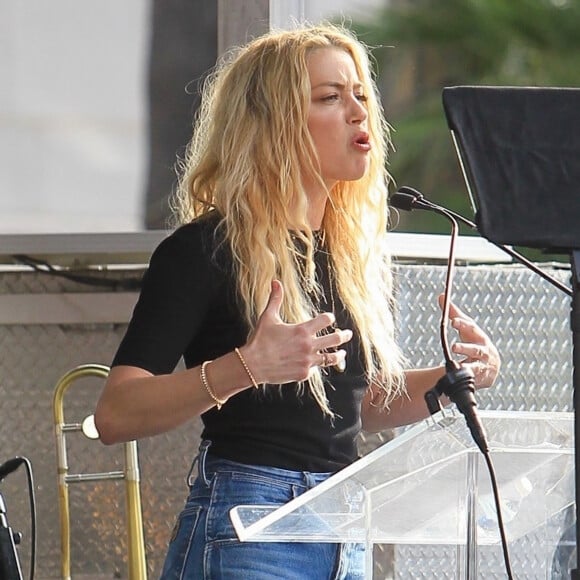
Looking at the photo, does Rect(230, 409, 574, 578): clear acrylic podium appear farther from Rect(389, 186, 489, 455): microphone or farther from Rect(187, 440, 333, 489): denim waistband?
Rect(187, 440, 333, 489): denim waistband

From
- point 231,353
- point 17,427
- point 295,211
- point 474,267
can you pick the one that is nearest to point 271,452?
point 231,353

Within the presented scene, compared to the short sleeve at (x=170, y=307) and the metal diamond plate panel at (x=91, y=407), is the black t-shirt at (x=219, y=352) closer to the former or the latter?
the short sleeve at (x=170, y=307)

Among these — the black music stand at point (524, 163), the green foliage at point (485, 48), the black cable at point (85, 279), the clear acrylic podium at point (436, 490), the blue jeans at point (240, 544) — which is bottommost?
the green foliage at point (485, 48)

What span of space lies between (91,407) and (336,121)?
53.0 inches

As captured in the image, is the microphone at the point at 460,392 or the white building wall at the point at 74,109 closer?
the microphone at the point at 460,392

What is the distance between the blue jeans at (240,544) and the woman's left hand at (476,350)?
1.00 feet

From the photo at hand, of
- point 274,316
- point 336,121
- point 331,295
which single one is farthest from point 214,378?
point 336,121

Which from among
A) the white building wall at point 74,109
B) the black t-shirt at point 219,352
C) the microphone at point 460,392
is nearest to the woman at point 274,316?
the black t-shirt at point 219,352

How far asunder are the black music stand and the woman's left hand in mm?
560

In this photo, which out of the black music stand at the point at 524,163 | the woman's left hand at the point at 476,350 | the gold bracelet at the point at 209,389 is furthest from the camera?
the woman's left hand at the point at 476,350

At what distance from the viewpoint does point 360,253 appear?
235 cm

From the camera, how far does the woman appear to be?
1945mm

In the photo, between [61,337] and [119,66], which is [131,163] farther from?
[61,337]

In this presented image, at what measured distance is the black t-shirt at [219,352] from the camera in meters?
2.01
